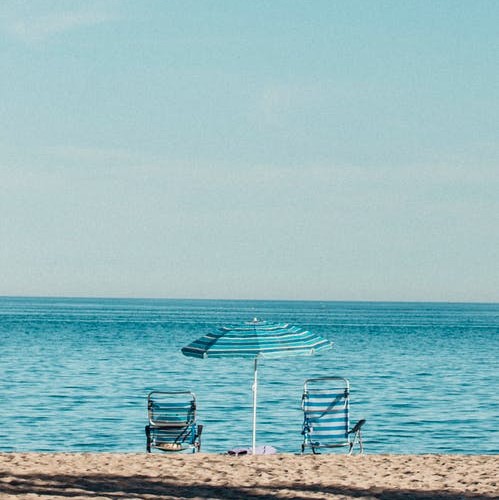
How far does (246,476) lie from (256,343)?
64.2 inches

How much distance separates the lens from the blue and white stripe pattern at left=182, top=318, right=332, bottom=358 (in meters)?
12.0

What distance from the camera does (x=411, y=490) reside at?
33.8ft

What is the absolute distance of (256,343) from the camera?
1207cm

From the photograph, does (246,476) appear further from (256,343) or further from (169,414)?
(169,414)

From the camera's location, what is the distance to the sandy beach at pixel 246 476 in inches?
399

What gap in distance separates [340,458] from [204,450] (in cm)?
594

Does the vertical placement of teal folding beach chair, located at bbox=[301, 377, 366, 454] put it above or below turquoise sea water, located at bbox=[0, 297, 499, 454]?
above

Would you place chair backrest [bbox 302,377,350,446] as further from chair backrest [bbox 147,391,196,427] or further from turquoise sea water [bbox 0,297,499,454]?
turquoise sea water [bbox 0,297,499,454]

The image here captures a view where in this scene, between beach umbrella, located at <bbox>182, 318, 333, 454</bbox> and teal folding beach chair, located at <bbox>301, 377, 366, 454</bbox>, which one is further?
teal folding beach chair, located at <bbox>301, 377, 366, 454</bbox>

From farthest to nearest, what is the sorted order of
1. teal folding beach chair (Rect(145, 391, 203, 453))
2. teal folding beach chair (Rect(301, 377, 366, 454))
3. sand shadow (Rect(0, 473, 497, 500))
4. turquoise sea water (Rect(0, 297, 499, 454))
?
turquoise sea water (Rect(0, 297, 499, 454)) → teal folding beach chair (Rect(145, 391, 203, 453)) → teal folding beach chair (Rect(301, 377, 366, 454)) → sand shadow (Rect(0, 473, 497, 500))

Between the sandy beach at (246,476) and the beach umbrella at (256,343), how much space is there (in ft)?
4.09

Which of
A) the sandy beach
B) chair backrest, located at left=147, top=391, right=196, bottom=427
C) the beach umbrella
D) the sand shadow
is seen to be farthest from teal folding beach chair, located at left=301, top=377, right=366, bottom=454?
the sand shadow

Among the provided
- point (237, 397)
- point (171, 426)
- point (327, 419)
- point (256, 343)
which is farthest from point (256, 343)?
point (237, 397)

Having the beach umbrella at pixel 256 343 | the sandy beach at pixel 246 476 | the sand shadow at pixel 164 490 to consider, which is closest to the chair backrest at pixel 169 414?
the sandy beach at pixel 246 476
